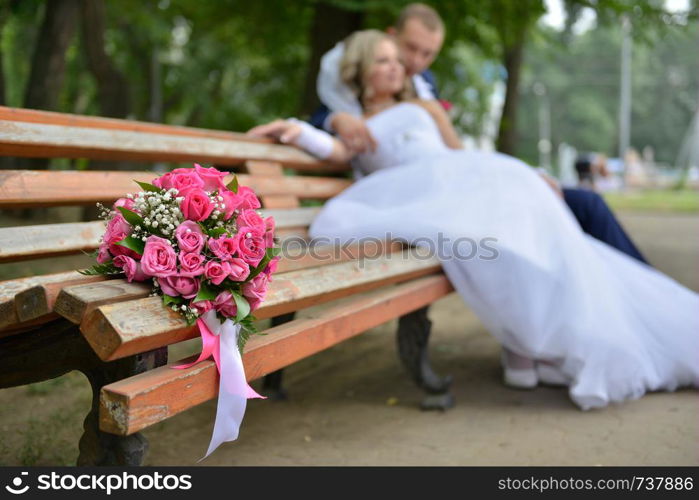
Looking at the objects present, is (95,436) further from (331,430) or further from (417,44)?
(417,44)

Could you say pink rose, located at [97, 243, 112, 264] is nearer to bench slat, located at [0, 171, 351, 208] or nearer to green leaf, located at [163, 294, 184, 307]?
green leaf, located at [163, 294, 184, 307]

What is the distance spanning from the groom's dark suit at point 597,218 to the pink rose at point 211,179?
2552mm

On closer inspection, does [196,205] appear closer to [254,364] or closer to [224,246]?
[224,246]

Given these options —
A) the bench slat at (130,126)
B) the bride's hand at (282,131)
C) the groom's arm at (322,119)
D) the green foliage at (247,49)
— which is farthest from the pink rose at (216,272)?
the green foliage at (247,49)

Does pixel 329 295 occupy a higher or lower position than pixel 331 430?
higher

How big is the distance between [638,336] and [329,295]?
5.78 ft

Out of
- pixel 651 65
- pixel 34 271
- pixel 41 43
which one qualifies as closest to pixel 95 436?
pixel 34 271

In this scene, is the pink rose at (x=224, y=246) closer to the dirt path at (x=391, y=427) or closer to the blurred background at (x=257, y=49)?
the dirt path at (x=391, y=427)

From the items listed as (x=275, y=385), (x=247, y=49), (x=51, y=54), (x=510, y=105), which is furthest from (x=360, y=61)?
(x=247, y=49)

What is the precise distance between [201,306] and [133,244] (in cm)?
24

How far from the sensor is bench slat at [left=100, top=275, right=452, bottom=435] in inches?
71.1

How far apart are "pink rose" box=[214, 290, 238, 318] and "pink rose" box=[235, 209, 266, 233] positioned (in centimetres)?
20

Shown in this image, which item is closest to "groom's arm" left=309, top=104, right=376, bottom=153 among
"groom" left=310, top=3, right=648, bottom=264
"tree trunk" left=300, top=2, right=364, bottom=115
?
"groom" left=310, top=3, right=648, bottom=264

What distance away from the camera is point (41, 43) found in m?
6.68
